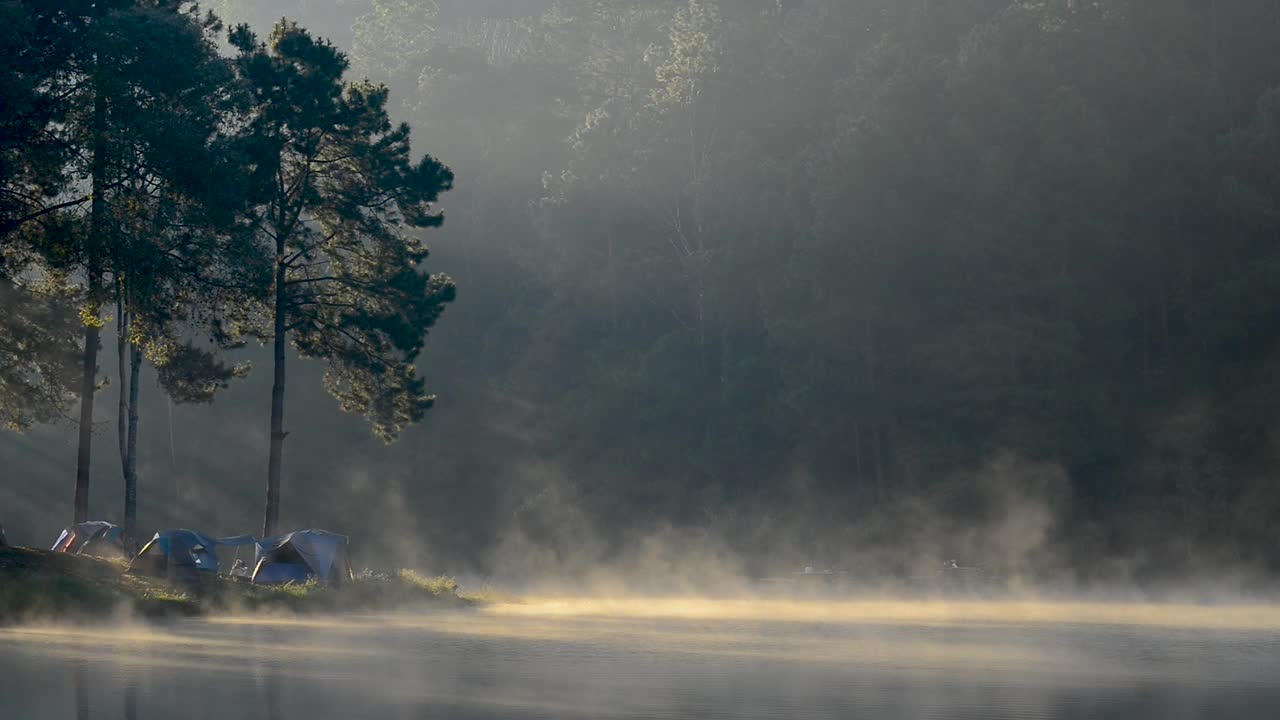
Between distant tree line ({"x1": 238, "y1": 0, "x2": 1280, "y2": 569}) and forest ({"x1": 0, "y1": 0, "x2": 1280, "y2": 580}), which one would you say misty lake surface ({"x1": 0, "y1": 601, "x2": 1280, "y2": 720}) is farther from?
distant tree line ({"x1": 238, "y1": 0, "x2": 1280, "y2": 569})

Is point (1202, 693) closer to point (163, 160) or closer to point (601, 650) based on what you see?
point (601, 650)

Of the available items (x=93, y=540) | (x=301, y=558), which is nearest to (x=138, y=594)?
(x=301, y=558)

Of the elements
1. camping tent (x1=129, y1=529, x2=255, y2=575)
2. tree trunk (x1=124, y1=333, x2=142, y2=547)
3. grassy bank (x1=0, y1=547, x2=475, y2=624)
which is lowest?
grassy bank (x1=0, y1=547, x2=475, y2=624)

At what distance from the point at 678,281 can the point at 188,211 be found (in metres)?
44.8

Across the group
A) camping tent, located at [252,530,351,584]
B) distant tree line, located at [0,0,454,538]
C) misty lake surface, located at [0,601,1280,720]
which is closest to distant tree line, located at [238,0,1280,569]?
distant tree line, located at [0,0,454,538]

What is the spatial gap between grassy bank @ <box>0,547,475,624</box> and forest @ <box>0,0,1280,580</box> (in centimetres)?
573

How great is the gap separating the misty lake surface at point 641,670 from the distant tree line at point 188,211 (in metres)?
9.67

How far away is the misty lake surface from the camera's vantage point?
1762 centimetres

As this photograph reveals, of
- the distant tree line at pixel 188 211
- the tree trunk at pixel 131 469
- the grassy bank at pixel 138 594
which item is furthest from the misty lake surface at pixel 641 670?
the distant tree line at pixel 188 211

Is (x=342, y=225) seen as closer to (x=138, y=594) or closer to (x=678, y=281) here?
(x=138, y=594)

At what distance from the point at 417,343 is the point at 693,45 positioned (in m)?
38.0

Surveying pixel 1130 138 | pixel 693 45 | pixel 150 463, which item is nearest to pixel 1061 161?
pixel 1130 138

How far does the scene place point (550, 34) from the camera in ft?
323

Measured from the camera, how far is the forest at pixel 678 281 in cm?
3966
